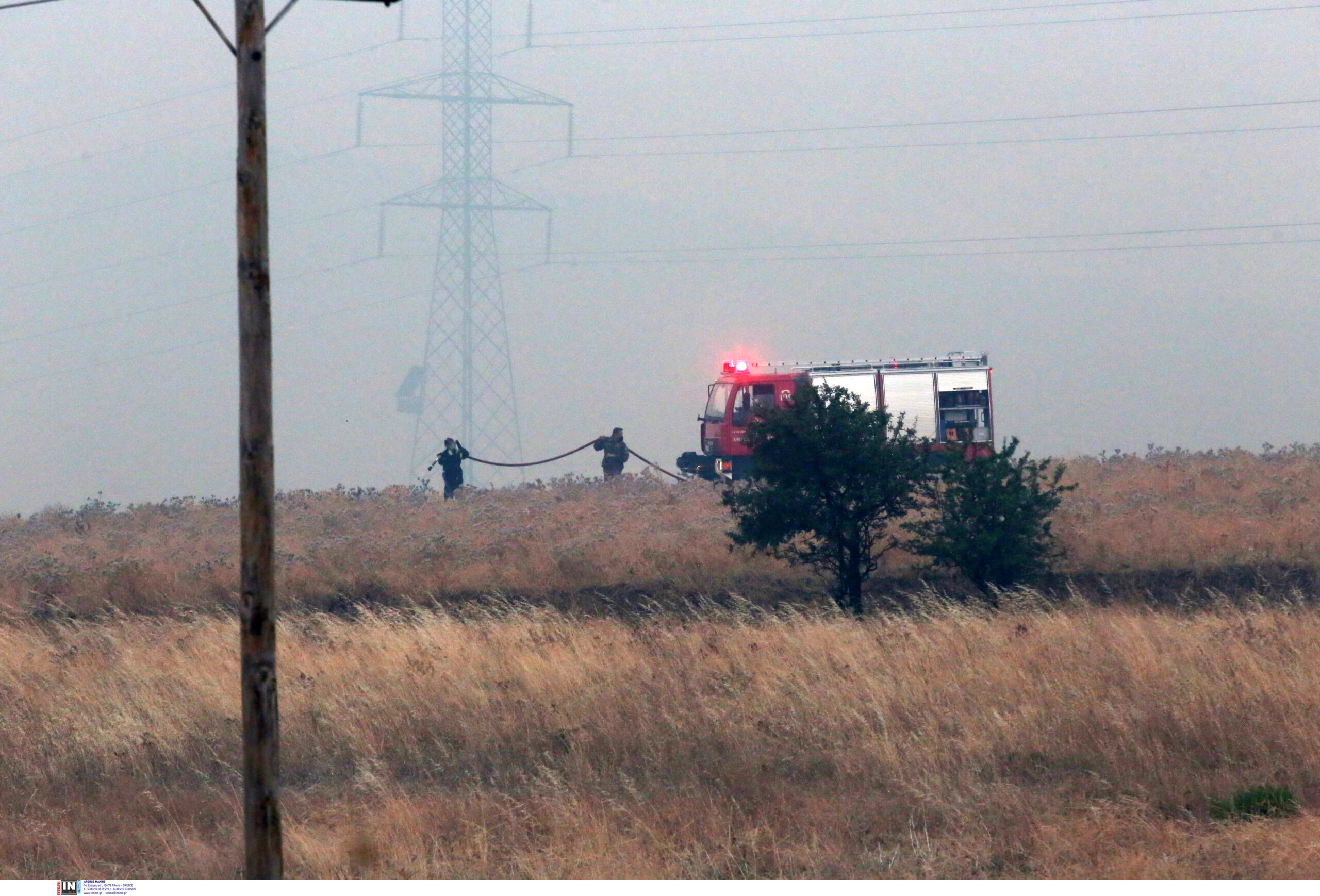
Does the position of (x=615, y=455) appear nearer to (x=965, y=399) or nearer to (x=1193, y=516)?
(x=965, y=399)

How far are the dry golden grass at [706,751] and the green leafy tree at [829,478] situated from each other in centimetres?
339

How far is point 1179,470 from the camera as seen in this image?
107 feet

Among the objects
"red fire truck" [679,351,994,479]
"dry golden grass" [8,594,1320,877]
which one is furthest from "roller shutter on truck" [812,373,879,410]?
"dry golden grass" [8,594,1320,877]

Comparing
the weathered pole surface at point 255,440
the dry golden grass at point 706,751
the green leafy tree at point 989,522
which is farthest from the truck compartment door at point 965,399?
the weathered pole surface at point 255,440

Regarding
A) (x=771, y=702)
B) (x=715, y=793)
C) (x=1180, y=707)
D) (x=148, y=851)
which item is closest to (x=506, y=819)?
(x=715, y=793)

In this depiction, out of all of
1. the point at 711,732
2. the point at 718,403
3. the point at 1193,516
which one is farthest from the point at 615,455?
the point at 711,732

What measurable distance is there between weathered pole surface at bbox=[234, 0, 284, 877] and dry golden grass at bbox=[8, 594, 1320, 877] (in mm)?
2242

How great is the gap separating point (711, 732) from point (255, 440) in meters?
6.33

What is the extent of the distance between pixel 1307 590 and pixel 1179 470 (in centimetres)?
1286

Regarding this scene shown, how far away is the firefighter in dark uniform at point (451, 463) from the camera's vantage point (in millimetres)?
35969

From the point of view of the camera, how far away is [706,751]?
11461mm

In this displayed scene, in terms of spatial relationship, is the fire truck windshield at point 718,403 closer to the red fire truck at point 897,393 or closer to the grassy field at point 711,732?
the red fire truck at point 897,393

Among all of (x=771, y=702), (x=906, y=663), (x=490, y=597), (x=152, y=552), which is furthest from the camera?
(x=152, y=552)

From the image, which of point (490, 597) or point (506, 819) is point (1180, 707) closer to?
point (506, 819)
